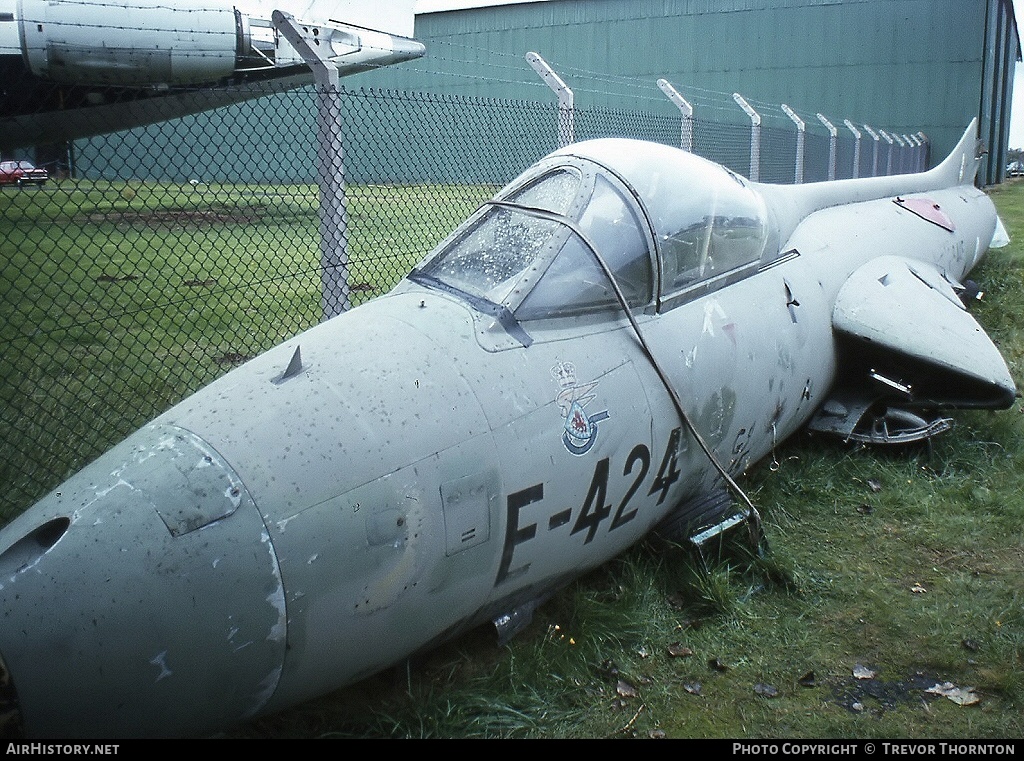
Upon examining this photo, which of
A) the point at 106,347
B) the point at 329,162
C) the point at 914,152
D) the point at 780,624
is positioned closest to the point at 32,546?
the point at 780,624

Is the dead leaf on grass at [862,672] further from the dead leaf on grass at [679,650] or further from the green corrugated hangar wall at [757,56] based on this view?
the green corrugated hangar wall at [757,56]

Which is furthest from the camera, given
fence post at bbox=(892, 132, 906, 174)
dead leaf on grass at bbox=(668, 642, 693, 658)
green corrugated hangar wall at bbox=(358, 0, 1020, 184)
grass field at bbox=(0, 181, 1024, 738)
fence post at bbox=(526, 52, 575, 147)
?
green corrugated hangar wall at bbox=(358, 0, 1020, 184)

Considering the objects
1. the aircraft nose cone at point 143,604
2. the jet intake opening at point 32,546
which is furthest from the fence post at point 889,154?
the jet intake opening at point 32,546

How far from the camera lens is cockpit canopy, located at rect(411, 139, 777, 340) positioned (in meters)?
3.32

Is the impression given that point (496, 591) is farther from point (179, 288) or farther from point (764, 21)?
point (764, 21)

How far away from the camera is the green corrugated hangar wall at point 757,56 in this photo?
70.8 feet

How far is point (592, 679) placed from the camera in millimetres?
Answer: 3172

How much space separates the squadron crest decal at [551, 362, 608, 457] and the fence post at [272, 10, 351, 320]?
247cm

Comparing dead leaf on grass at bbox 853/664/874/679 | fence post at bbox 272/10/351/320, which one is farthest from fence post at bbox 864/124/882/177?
dead leaf on grass at bbox 853/664/874/679

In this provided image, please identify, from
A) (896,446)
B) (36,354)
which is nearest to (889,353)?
(896,446)

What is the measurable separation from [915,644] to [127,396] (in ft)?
16.2

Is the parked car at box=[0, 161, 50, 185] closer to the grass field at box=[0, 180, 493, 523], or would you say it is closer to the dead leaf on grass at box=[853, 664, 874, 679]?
the grass field at box=[0, 180, 493, 523]

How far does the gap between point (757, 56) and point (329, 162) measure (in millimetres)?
20937

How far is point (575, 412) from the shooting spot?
3.03 m
